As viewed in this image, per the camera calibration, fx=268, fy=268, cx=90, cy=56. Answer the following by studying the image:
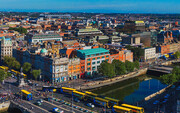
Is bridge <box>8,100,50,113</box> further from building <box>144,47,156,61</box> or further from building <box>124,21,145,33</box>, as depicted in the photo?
building <box>124,21,145,33</box>

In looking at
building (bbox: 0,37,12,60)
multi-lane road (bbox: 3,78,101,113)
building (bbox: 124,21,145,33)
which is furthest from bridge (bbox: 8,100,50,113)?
building (bbox: 124,21,145,33)

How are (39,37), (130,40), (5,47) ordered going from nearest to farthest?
1. (5,47)
2. (39,37)
3. (130,40)

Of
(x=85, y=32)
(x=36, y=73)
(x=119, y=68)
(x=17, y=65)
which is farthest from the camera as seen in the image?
(x=85, y=32)

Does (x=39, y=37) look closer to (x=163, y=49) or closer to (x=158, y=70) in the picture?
(x=163, y=49)

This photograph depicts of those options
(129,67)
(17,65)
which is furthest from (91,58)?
(17,65)

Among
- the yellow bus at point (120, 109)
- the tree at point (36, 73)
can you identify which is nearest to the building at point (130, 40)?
the tree at point (36, 73)

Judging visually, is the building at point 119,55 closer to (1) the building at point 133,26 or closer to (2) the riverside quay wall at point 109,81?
(2) the riverside quay wall at point 109,81

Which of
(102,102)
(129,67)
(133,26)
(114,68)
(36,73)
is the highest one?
(133,26)
